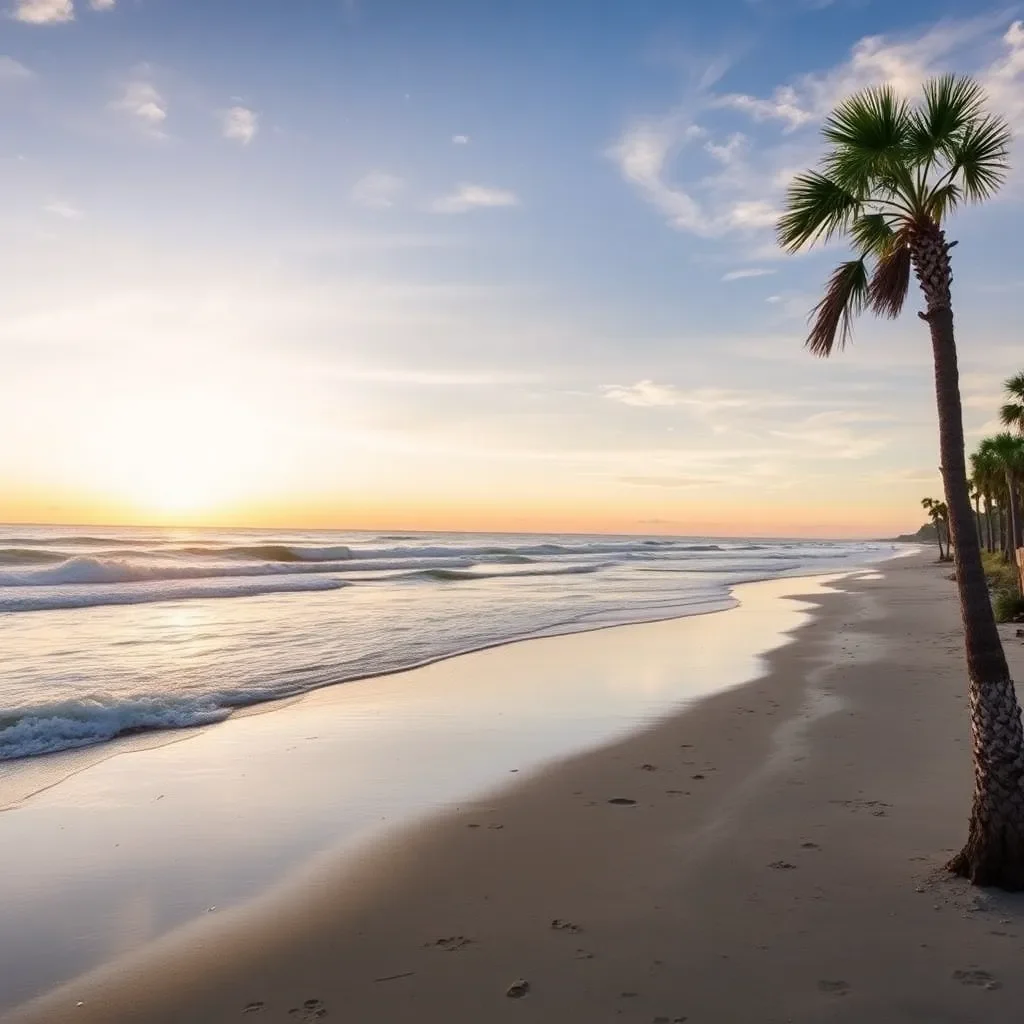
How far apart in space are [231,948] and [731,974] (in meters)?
2.97

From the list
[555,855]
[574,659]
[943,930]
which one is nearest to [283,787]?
[555,855]

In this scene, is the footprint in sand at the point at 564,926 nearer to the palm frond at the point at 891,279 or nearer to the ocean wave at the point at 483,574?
the palm frond at the point at 891,279

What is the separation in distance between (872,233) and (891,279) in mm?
397

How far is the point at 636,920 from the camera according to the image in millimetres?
5426

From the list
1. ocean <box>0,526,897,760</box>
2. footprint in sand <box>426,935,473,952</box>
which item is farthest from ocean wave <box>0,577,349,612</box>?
footprint in sand <box>426,935,473,952</box>

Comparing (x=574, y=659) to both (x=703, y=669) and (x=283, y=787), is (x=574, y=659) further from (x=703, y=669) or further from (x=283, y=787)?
(x=283, y=787)

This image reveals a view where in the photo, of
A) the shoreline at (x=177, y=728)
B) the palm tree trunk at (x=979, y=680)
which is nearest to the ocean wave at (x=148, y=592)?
the shoreline at (x=177, y=728)

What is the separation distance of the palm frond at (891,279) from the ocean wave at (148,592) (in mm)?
28105

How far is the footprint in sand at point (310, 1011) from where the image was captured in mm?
4415

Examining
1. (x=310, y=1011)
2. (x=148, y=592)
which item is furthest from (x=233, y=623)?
(x=310, y=1011)

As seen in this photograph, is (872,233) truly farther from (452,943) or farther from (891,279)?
(452,943)

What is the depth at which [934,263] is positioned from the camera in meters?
5.97

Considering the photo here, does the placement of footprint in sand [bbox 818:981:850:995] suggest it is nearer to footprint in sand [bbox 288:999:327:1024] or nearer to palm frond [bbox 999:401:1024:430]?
footprint in sand [bbox 288:999:327:1024]

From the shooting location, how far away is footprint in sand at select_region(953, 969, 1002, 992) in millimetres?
4480
